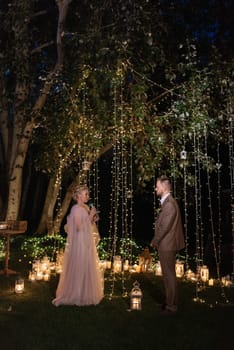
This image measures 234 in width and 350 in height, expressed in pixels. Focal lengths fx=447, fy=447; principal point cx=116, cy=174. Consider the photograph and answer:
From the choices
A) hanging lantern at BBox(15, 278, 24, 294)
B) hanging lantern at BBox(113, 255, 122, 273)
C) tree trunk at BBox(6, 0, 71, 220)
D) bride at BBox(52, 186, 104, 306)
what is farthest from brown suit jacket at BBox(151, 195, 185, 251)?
tree trunk at BBox(6, 0, 71, 220)

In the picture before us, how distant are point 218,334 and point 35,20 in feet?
32.1

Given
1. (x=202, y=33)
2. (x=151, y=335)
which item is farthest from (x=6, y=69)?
(x=151, y=335)

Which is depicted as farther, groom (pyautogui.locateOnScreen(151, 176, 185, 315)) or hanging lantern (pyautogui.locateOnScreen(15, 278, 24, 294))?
hanging lantern (pyautogui.locateOnScreen(15, 278, 24, 294))

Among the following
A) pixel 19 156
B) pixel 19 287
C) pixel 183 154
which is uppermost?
pixel 19 156

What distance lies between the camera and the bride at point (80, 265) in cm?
612

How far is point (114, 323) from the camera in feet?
17.6

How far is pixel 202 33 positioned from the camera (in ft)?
37.4

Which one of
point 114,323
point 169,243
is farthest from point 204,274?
point 114,323

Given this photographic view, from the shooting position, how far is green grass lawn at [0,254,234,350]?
4633mm

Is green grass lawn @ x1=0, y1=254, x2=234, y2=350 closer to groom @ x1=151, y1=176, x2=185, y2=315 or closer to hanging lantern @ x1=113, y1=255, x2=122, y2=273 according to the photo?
groom @ x1=151, y1=176, x2=185, y2=315

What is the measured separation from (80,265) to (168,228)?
1.33 metres

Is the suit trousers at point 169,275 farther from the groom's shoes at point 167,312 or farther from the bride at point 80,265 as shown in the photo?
the bride at point 80,265

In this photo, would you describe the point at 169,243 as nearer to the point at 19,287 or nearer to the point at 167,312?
the point at 167,312

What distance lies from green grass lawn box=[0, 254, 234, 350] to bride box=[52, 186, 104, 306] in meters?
0.17
